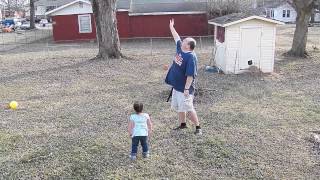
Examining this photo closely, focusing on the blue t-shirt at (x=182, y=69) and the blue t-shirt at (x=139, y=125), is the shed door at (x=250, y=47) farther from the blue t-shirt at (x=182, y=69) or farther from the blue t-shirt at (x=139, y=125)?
the blue t-shirt at (x=139, y=125)

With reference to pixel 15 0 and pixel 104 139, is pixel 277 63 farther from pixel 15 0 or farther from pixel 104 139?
pixel 15 0

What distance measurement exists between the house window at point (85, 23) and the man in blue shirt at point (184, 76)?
24.3 m

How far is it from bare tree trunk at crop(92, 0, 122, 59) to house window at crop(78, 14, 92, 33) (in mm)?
12443

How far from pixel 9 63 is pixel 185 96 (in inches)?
529

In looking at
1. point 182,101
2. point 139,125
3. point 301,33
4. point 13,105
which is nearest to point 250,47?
point 301,33

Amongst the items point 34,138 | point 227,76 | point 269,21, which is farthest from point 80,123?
point 269,21

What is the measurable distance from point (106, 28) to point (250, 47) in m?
6.93

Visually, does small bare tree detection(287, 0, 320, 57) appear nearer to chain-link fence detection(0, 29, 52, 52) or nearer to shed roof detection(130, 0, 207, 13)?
shed roof detection(130, 0, 207, 13)

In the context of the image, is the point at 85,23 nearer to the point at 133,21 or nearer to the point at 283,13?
the point at 133,21

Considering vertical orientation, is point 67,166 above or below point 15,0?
below

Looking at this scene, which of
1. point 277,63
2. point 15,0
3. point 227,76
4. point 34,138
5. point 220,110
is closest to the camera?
point 34,138

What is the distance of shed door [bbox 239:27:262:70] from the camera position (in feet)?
47.0

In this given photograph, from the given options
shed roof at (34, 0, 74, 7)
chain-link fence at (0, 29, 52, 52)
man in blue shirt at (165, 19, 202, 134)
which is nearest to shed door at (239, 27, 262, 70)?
man in blue shirt at (165, 19, 202, 134)

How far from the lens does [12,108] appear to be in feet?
33.0
